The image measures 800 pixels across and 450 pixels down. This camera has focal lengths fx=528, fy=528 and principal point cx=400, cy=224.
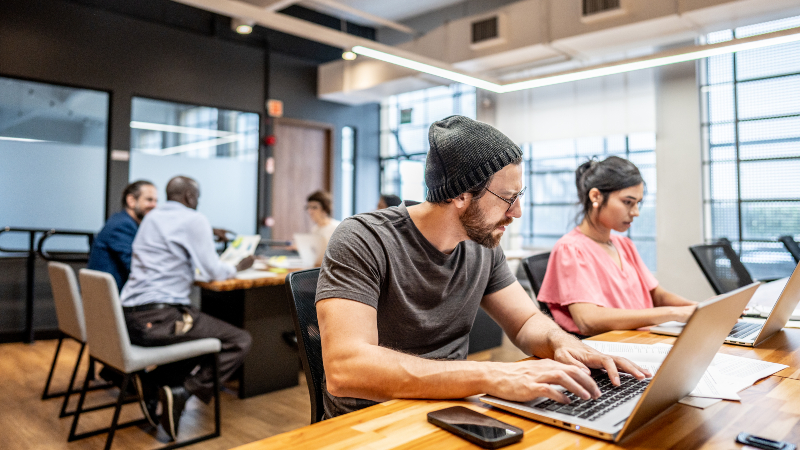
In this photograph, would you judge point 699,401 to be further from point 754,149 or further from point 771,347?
point 754,149

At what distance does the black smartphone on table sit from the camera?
0.75 meters

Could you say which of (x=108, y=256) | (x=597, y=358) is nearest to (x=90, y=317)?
(x=108, y=256)

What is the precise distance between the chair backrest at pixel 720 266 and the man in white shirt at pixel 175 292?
98.4 inches

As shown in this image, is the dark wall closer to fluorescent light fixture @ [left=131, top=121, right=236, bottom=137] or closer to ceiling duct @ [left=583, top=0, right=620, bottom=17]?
fluorescent light fixture @ [left=131, top=121, right=236, bottom=137]

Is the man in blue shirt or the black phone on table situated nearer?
the black phone on table

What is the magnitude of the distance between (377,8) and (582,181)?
5678 millimetres

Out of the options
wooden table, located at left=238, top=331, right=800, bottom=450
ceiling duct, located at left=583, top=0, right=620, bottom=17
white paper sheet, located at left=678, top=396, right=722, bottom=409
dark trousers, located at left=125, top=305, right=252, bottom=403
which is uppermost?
ceiling duct, located at left=583, top=0, right=620, bottom=17

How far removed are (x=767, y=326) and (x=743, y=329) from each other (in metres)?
0.18

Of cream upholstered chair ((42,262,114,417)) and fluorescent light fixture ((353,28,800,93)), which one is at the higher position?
fluorescent light fixture ((353,28,800,93))

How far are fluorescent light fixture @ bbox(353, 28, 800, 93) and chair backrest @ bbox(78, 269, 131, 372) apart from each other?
2.44 meters

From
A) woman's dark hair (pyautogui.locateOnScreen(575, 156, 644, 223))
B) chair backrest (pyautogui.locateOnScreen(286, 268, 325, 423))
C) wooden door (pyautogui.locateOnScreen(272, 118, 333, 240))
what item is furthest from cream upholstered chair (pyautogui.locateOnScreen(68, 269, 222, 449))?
wooden door (pyautogui.locateOnScreen(272, 118, 333, 240))

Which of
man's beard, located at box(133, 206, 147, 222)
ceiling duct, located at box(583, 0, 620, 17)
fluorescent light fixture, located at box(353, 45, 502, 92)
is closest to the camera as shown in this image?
man's beard, located at box(133, 206, 147, 222)

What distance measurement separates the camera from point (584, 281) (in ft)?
6.05

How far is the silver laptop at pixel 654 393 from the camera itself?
29.5 inches
